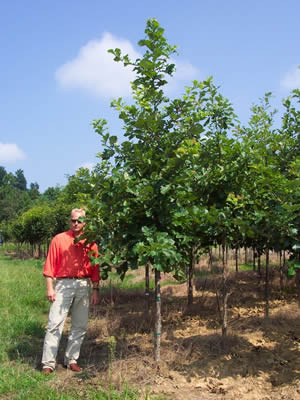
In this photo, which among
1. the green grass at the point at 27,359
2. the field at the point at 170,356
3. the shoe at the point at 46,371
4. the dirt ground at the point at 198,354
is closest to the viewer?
the green grass at the point at 27,359

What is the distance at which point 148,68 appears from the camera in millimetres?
4617

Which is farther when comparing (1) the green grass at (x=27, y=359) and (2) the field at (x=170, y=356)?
(2) the field at (x=170, y=356)

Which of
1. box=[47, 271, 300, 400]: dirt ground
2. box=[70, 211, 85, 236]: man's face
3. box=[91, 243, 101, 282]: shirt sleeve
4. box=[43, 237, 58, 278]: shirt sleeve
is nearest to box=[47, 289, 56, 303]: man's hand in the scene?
box=[43, 237, 58, 278]: shirt sleeve

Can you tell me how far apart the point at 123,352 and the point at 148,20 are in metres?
4.40

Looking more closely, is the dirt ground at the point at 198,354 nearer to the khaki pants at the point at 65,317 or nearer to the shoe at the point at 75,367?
the shoe at the point at 75,367

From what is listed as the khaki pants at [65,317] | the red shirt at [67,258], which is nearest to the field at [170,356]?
the khaki pants at [65,317]

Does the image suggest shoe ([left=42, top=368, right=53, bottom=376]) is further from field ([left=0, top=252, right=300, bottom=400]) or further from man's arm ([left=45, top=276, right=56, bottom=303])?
man's arm ([left=45, top=276, right=56, bottom=303])

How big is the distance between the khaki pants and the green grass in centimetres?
A: 29

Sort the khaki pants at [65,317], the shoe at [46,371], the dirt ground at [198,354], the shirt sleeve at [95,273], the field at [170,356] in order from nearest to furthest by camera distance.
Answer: the field at [170,356], the dirt ground at [198,354], the shoe at [46,371], the khaki pants at [65,317], the shirt sleeve at [95,273]

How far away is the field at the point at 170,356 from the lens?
4.15 m

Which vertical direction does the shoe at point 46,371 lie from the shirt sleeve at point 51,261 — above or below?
below

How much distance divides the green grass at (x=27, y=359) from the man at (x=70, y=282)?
1.56 feet

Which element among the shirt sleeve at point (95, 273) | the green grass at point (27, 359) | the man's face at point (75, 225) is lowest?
the green grass at point (27, 359)

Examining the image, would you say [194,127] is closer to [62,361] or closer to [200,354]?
[200,354]
